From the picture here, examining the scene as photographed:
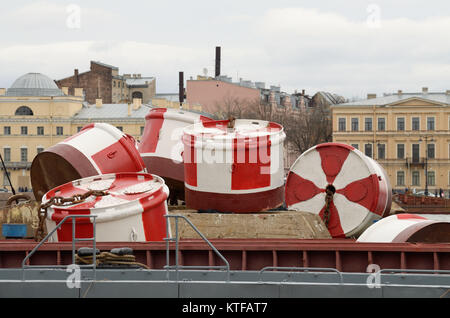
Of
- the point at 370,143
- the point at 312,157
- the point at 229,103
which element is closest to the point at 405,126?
the point at 370,143

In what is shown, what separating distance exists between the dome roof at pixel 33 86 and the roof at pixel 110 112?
3796 millimetres

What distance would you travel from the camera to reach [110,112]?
79.4 meters

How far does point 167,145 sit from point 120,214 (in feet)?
21.4

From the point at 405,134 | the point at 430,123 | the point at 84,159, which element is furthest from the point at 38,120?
the point at 84,159

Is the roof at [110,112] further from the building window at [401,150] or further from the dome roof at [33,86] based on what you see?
the building window at [401,150]

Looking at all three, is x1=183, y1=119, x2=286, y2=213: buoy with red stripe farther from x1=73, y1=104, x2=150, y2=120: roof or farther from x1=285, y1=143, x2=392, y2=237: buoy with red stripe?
x1=73, y1=104, x2=150, y2=120: roof

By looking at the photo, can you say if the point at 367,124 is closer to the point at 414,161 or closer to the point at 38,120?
the point at 414,161

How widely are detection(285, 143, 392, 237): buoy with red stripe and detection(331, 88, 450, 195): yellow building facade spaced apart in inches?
2181

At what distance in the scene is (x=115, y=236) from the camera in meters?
13.0

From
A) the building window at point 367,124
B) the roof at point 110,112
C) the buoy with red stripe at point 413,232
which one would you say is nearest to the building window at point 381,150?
the building window at point 367,124

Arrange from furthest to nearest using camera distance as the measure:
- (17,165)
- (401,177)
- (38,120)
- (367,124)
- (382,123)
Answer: (38,120)
(17,165)
(367,124)
(382,123)
(401,177)

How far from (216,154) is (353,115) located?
195 feet
